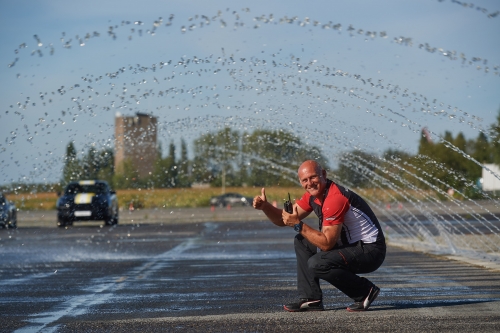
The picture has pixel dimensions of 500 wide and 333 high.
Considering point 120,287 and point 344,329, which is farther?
point 120,287

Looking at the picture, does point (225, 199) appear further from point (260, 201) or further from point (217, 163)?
point (260, 201)

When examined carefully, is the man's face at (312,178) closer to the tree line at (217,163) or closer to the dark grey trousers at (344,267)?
the dark grey trousers at (344,267)

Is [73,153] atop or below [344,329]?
atop

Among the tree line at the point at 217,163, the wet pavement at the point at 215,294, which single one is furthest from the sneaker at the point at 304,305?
the tree line at the point at 217,163

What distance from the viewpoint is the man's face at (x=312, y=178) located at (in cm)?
754

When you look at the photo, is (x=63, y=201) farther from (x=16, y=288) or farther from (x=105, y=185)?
(x=16, y=288)

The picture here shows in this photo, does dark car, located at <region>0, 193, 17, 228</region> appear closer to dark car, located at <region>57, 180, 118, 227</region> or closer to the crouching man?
dark car, located at <region>57, 180, 118, 227</region>

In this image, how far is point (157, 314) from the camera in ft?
25.5

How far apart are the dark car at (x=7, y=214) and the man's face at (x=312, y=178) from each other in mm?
26806

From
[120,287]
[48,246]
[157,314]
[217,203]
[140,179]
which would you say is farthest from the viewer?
[217,203]

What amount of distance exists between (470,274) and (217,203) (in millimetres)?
57693

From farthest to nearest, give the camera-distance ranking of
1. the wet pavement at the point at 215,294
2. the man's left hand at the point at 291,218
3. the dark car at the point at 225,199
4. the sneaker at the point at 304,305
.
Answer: the dark car at the point at 225,199, the sneaker at the point at 304,305, the man's left hand at the point at 291,218, the wet pavement at the point at 215,294

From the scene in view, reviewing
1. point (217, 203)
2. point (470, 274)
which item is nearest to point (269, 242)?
point (470, 274)

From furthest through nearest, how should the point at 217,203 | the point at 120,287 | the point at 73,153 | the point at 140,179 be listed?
the point at 217,203 → the point at 140,179 → the point at 73,153 → the point at 120,287
